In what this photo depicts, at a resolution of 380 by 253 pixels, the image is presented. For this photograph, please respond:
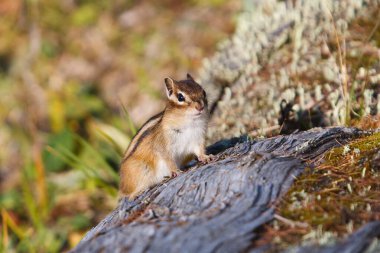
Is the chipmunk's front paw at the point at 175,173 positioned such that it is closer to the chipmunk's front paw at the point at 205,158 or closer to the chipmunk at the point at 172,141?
the chipmunk at the point at 172,141

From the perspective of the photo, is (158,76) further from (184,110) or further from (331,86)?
(184,110)

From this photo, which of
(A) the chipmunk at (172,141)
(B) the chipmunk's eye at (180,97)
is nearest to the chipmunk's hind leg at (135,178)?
(A) the chipmunk at (172,141)

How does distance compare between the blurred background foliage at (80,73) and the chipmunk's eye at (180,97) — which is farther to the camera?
the blurred background foliage at (80,73)

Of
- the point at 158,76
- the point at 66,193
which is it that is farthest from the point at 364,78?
the point at 158,76

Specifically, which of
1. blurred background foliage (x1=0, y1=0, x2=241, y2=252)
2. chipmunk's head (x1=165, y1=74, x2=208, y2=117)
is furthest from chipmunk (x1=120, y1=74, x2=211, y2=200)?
blurred background foliage (x1=0, y1=0, x2=241, y2=252)

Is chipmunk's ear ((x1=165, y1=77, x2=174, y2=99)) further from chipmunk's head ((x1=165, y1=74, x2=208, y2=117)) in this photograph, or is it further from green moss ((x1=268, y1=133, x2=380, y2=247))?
green moss ((x1=268, y1=133, x2=380, y2=247))

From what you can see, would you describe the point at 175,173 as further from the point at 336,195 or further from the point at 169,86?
the point at 336,195
